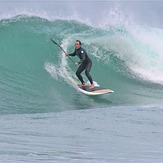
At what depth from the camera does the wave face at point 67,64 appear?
48.3ft

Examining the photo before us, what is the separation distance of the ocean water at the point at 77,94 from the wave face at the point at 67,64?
0.07ft

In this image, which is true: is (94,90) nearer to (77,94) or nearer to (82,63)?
(77,94)

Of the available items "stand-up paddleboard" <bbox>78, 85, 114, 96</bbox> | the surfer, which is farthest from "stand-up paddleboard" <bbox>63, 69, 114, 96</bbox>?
the surfer

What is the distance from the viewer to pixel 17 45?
1895cm

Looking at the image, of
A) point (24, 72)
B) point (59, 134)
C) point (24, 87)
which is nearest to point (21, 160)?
point (59, 134)

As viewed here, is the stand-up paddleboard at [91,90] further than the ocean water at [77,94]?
Yes

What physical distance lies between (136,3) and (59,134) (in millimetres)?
101387

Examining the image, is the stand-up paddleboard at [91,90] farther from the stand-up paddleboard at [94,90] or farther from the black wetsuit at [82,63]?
the black wetsuit at [82,63]

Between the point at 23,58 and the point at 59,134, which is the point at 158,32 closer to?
the point at 23,58

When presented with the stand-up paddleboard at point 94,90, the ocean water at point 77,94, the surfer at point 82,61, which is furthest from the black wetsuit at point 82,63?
the ocean water at point 77,94

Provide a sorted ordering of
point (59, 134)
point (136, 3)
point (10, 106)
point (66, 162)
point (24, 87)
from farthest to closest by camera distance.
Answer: point (136, 3)
point (24, 87)
point (10, 106)
point (59, 134)
point (66, 162)

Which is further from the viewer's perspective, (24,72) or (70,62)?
(70,62)

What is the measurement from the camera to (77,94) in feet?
51.1

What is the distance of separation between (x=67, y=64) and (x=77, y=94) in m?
2.54
